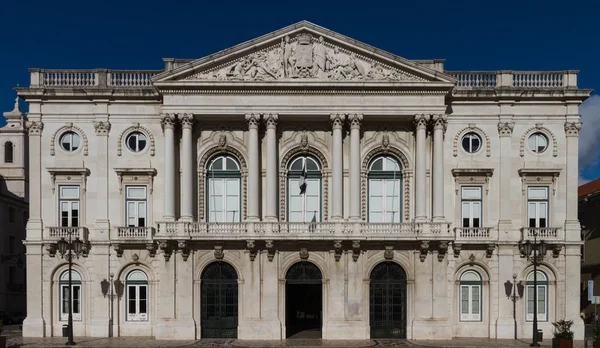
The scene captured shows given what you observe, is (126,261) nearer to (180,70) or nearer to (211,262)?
(211,262)

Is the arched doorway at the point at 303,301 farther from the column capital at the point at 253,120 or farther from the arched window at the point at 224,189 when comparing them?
the column capital at the point at 253,120

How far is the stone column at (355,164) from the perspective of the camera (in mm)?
31375

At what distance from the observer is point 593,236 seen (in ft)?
146

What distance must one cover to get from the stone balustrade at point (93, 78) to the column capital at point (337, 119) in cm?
Result: 1008

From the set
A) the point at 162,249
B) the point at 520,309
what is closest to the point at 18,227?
the point at 162,249

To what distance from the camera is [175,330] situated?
30.5 metres

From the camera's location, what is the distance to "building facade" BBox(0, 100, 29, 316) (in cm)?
4759

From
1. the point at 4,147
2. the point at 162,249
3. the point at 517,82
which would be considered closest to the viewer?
the point at 162,249

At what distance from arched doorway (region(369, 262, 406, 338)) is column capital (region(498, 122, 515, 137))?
949 cm

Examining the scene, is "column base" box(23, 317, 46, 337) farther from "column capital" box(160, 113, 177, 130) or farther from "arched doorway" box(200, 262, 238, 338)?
"column capital" box(160, 113, 177, 130)

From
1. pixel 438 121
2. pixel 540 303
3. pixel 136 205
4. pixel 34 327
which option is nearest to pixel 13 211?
pixel 34 327

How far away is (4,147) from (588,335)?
50130 millimetres

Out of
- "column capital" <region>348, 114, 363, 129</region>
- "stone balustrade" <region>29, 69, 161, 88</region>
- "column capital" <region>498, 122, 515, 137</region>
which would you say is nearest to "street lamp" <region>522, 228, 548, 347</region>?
"column capital" <region>498, 122, 515, 137</region>

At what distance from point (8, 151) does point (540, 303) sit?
47.1 m
